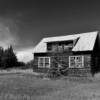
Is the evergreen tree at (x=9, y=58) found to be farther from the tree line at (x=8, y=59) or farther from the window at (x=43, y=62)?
the window at (x=43, y=62)

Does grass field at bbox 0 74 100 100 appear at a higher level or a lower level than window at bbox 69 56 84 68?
lower

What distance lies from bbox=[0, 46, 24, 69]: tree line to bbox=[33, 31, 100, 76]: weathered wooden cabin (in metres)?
17.3

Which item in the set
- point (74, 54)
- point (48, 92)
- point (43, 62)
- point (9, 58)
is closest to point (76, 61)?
point (74, 54)

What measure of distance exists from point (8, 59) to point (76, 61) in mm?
25788

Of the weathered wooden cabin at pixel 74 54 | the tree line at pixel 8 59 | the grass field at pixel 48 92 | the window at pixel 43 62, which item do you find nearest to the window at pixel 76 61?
the weathered wooden cabin at pixel 74 54

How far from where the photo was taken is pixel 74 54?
28109 mm

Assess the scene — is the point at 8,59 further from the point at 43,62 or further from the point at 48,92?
the point at 48,92

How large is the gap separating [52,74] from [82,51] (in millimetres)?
6246

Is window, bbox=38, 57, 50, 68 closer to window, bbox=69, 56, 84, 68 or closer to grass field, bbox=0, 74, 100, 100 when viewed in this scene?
window, bbox=69, 56, 84, 68

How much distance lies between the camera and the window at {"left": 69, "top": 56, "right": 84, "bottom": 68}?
27406mm

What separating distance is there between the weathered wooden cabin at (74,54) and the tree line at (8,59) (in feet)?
56.8

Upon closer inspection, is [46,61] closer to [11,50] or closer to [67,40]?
[67,40]

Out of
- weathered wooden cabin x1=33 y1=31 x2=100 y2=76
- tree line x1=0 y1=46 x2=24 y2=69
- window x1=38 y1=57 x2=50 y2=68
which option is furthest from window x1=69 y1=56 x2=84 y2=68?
tree line x1=0 y1=46 x2=24 y2=69

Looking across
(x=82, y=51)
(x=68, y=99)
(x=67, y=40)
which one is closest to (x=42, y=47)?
(x=67, y=40)
